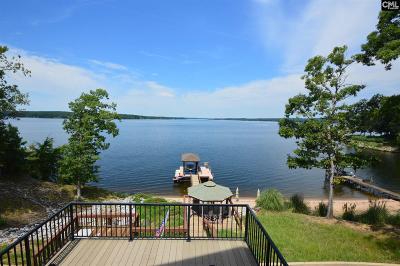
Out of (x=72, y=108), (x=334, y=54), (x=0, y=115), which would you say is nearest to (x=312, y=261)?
(x=334, y=54)

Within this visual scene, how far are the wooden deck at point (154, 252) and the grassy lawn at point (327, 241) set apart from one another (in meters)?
3.11

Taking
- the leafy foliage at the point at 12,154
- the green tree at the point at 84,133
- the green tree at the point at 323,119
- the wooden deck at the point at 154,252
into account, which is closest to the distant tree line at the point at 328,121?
the green tree at the point at 323,119

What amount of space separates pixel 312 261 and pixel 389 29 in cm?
964

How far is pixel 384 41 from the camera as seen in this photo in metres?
11.7

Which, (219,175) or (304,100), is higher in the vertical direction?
(304,100)

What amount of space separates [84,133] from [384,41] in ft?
70.3

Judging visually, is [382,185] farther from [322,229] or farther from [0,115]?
[0,115]

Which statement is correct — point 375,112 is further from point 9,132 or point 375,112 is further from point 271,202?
point 9,132

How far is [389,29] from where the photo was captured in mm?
11180

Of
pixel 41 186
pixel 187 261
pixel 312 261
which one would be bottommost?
pixel 41 186

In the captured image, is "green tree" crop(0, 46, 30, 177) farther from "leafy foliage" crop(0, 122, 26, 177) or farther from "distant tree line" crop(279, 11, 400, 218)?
"distant tree line" crop(279, 11, 400, 218)

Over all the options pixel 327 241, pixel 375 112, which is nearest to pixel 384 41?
pixel 375 112

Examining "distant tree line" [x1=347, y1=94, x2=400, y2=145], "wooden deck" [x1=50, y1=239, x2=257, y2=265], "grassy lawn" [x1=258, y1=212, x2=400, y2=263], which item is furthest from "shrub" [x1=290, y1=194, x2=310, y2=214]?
"wooden deck" [x1=50, y1=239, x2=257, y2=265]

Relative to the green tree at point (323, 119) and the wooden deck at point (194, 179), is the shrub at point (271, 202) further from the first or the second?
the wooden deck at point (194, 179)
